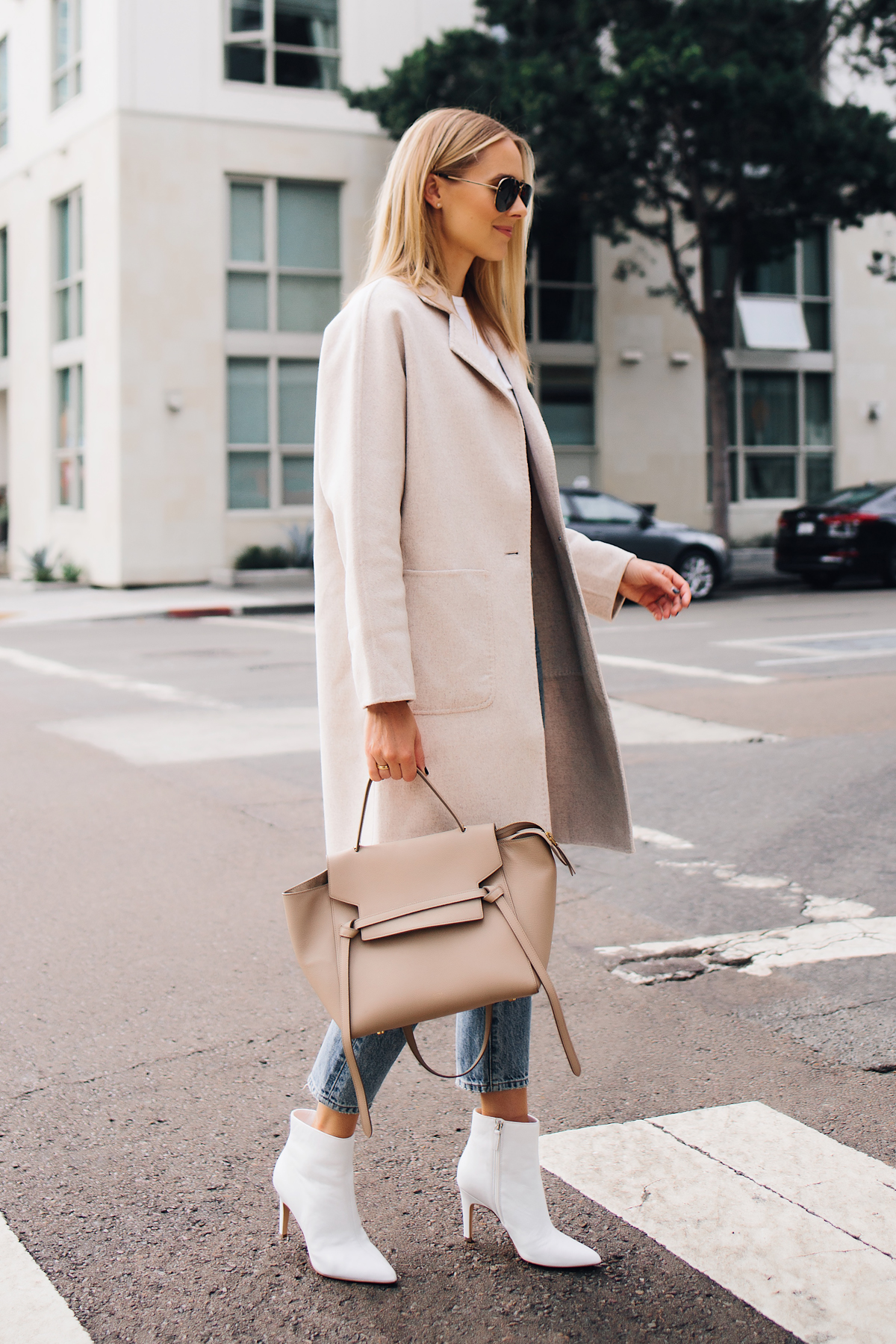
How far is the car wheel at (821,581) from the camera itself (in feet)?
64.0

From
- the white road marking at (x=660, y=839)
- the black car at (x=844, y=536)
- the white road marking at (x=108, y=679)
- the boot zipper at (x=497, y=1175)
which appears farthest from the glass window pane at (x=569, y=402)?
the boot zipper at (x=497, y=1175)

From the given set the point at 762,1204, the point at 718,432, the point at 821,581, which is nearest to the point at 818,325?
the point at 718,432

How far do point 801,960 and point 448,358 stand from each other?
2.47 meters

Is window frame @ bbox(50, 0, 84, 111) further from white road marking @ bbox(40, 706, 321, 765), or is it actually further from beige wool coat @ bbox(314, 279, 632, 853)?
beige wool coat @ bbox(314, 279, 632, 853)

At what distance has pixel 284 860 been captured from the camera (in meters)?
5.41

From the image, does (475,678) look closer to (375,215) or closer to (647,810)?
(375,215)

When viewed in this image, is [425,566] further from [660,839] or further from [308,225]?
[308,225]

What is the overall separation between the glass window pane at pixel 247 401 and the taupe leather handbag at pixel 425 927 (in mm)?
20023

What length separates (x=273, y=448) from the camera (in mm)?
21828

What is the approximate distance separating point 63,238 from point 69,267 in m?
0.66

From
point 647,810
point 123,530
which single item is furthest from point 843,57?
point 647,810

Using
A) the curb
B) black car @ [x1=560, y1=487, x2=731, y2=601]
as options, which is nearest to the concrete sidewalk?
the curb

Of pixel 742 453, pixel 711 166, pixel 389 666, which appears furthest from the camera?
pixel 742 453

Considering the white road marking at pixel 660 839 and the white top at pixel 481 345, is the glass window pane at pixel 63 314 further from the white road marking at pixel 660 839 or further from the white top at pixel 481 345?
the white top at pixel 481 345
